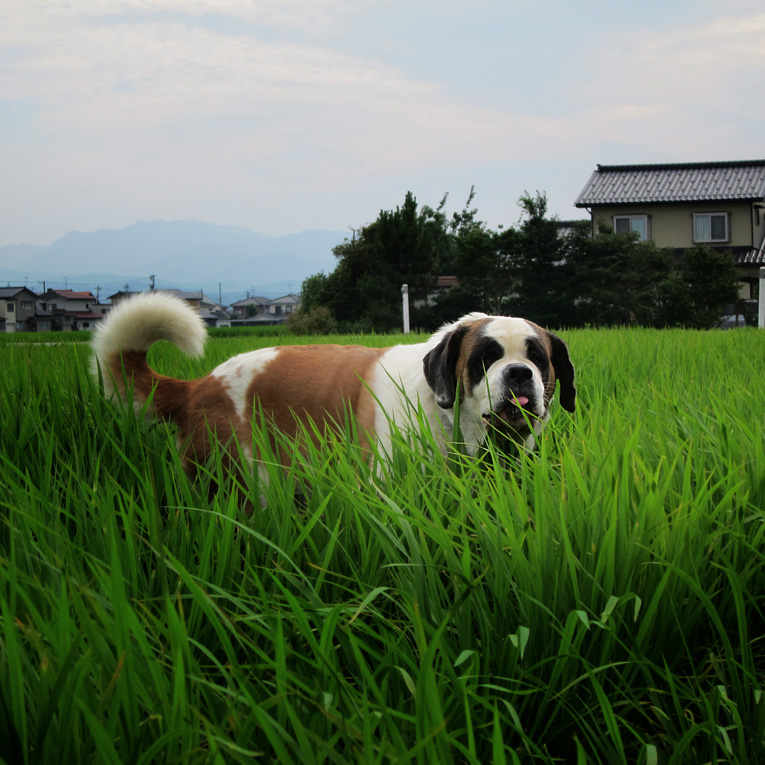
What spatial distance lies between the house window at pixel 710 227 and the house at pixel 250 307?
10656 cm

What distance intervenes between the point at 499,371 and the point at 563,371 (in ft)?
2.06

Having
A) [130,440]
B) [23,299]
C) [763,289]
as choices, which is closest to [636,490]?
[130,440]

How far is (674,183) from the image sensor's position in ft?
130

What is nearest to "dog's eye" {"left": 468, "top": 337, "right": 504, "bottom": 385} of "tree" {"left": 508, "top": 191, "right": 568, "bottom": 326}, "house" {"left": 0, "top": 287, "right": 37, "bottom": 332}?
"tree" {"left": 508, "top": 191, "right": 568, "bottom": 326}

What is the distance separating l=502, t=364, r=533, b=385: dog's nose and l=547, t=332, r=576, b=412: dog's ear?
1.62ft

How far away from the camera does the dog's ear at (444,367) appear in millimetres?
3084

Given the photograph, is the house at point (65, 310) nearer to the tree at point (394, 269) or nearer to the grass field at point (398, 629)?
the tree at point (394, 269)

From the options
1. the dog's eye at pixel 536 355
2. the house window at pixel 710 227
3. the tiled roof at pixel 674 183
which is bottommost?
the dog's eye at pixel 536 355

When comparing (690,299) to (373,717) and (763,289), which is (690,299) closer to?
(763,289)

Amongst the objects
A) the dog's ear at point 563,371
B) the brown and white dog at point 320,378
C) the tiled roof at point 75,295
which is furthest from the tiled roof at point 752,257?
the tiled roof at point 75,295

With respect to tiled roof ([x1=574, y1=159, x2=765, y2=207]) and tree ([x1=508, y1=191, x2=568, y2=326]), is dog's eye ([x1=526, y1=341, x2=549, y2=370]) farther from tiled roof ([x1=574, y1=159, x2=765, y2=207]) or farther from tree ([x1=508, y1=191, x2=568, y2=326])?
tiled roof ([x1=574, y1=159, x2=765, y2=207])

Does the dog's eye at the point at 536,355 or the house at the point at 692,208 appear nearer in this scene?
the dog's eye at the point at 536,355

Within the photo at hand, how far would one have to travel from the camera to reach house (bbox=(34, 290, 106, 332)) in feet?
319

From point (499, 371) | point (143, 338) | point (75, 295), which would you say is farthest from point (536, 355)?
point (75, 295)
